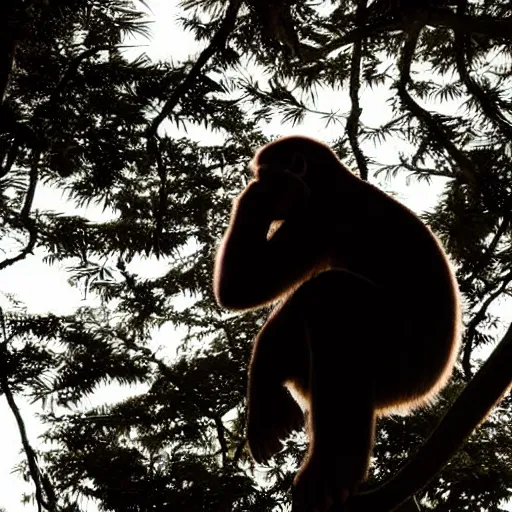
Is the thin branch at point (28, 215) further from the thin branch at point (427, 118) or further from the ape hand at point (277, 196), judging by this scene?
the thin branch at point (427, 118)

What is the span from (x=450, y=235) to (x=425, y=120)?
65cm

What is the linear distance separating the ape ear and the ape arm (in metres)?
0.17

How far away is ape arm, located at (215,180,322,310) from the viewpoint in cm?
232

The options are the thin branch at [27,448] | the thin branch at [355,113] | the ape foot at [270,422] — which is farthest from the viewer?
the thin branch at [355,113]

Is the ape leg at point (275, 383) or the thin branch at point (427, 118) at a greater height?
the thin branch at point (427, 118)

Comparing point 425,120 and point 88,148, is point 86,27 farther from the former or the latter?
point 425,120

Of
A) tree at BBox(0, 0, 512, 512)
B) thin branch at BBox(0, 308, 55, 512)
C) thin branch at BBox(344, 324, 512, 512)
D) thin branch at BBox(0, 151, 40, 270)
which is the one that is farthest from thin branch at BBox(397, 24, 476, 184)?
thin branch at BBox(0, 308, 55, 512)

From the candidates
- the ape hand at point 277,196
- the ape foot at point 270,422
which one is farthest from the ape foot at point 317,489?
the ape hand at point 277,196

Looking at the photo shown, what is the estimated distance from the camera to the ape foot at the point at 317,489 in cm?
176

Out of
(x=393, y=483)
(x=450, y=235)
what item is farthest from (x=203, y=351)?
(x=393, y=483)

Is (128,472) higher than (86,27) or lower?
lower

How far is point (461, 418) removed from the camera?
4.33 ft

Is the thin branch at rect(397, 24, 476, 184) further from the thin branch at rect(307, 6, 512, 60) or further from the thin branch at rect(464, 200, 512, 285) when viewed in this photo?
the thin branch at rect(307, 6, 512, 60)

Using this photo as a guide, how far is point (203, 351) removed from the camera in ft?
15.5
